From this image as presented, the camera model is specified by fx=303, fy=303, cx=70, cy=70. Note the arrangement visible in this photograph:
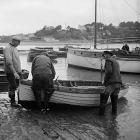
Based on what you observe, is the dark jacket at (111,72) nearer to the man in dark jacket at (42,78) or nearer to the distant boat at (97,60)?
the man in dark jacket at (42,78)

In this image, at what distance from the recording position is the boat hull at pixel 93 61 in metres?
24.1

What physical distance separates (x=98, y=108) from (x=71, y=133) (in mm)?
2917

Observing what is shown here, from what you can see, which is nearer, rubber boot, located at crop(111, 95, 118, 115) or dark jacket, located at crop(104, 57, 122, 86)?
dark jacket, located at crop(104, 57, 122, 86)

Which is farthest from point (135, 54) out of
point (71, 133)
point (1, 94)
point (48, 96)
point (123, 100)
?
point (71, 133)

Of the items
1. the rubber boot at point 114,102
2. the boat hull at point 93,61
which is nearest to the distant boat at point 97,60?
the boat hull at point 93,61

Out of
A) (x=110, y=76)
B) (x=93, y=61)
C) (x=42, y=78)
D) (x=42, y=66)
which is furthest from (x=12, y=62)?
(x=93, y=61)

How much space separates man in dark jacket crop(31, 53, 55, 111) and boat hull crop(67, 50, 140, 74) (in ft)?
51.6

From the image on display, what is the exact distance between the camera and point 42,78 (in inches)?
355

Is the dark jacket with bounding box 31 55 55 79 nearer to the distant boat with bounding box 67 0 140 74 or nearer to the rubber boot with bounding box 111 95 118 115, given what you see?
the rubber boot with bounding box 111 95 118 115

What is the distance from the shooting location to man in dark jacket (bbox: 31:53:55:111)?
9.05 meters

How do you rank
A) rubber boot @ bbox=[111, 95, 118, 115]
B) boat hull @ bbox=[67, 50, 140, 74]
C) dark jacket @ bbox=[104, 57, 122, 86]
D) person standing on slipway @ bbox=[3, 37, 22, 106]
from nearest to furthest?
dark jacket @ bbox=[104, 57, 122, 86] < rubber boot @ bbox=[111, 95, 118, 115] < person standing on slipway @ bbox=[3, 37, 22, 106] < boat hull @ bbox=[67, 50, 140, 74]

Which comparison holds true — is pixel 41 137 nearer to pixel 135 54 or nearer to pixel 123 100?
pixel 123 100

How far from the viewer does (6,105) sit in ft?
33.8

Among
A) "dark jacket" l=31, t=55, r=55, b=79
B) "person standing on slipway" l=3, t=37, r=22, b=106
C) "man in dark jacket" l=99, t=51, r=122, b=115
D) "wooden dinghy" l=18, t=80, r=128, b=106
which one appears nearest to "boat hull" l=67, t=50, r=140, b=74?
"wooden dinghy" l=18, t=80, r=128, b=106
